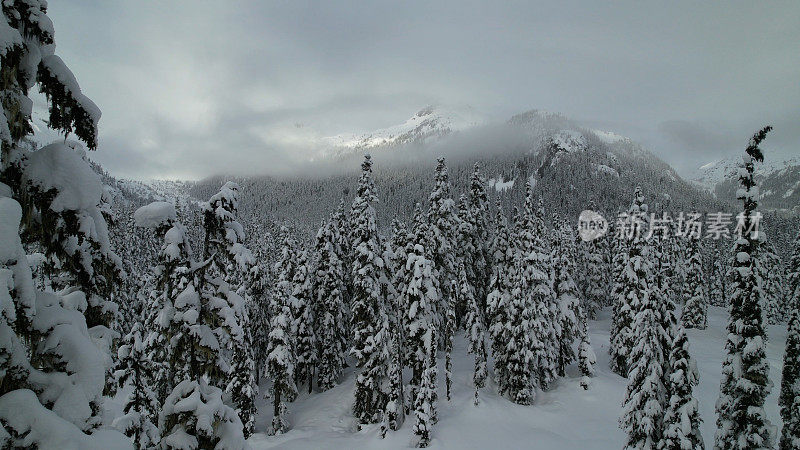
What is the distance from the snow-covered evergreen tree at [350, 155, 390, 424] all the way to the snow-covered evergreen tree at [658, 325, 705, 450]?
17.0 m

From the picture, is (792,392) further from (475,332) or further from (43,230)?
(43,230)

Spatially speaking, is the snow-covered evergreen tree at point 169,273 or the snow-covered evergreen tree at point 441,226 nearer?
the snow-covered evergreen tree at point 169,273

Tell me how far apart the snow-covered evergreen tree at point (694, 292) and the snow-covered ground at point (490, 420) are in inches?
803

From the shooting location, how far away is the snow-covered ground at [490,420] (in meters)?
25.2

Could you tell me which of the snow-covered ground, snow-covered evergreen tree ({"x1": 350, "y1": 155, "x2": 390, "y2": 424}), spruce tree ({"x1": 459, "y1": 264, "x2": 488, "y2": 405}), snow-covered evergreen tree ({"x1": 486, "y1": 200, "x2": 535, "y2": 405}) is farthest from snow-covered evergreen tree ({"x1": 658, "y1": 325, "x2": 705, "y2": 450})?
snow-covered evergreen tree ({"x1": 350, "y1": 155, "x2": 390, "y2": 424})

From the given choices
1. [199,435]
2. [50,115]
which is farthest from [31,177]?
[199,435]

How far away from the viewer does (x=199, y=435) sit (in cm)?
968

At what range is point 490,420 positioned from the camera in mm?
27281

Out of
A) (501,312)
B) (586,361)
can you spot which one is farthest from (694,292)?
(501,312)

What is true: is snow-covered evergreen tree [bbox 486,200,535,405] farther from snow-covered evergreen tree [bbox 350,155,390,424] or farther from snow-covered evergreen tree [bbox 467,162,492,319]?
snow-covered evergreen tree [bbox 350,155,390,424]

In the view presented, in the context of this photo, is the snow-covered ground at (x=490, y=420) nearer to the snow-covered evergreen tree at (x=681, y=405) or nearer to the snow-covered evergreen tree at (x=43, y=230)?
the snow-covered evergreen tree at (x=681, y=405)

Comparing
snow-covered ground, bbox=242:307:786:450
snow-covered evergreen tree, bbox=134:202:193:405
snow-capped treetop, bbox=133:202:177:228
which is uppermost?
snow-capped treetop, bbox=133:202:177:228

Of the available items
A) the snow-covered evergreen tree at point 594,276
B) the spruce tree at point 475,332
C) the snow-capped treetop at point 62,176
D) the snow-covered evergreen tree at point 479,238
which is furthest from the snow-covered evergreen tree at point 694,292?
the snow-capped treetop at point 62,176

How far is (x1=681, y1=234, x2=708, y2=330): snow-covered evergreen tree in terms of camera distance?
5778 centimetres
